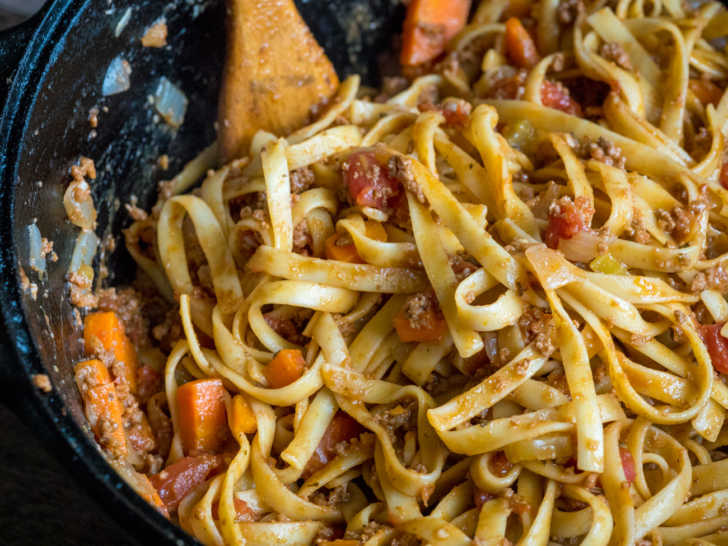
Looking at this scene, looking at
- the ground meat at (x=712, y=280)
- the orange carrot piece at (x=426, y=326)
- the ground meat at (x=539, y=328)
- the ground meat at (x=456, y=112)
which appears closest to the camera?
the ground meat at (x=539, y=328)

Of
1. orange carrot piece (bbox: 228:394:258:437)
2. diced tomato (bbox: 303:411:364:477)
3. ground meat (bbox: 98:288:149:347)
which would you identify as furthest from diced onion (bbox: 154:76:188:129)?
diced tomato (bbox: 303:411:364:477)

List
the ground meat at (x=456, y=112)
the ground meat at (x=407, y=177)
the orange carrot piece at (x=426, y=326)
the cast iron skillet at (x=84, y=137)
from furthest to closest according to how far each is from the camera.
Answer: the ground meat at (x=456, y=112) → the ground meat at (x=407, y=177) → the orange carrot piece at (x=426, y=326) → the cast iron skillet at (x=84, y=137)

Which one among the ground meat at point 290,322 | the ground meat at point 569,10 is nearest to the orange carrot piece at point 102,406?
the ground meat at point 290,322

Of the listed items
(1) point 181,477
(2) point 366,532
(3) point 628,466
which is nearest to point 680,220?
(3) point 628,466

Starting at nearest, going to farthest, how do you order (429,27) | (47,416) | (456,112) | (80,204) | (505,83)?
(47,416), (80,204), (456,112), (505,83), (429,27)

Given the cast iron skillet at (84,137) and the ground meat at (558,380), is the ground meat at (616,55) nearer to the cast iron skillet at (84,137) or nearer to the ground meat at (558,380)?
the cast iron skillet at (84,137)

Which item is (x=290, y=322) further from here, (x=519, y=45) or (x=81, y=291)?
(x=519, y=45)

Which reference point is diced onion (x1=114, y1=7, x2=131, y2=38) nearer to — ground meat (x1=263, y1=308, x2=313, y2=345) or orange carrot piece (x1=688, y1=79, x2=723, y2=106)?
ground meat (x1=263, y1=308, x2=313, y2=345)
